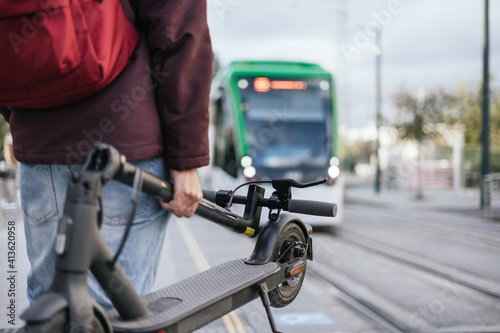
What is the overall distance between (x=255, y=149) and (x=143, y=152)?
26.7ft

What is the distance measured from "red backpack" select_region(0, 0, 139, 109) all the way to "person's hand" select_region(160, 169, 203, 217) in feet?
1.06

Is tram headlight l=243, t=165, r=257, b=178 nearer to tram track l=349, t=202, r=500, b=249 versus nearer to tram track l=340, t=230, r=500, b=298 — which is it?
tram track l=340, t=230, r=500, b=298

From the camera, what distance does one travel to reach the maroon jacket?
153 centimetres

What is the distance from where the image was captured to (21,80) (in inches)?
55.1

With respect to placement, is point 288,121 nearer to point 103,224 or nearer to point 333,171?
point 333,171

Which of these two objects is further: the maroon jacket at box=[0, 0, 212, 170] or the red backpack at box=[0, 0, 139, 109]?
the maroon jacket at box=[0, 0, 212, 170]

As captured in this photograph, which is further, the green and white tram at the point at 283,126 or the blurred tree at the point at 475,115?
the blurred tree at the point at 475,115

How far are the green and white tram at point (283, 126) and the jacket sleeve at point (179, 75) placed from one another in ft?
26.2

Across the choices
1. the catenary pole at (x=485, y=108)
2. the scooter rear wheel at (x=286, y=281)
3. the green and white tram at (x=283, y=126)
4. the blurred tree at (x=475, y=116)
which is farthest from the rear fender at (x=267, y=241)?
the blurred tree at (x=475, y=116)

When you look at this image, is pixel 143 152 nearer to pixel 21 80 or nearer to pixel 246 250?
pixel 21 80

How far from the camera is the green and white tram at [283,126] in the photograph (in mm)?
9688

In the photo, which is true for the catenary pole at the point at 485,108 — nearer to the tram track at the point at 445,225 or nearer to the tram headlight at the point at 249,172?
the tram track at the point at 445,225

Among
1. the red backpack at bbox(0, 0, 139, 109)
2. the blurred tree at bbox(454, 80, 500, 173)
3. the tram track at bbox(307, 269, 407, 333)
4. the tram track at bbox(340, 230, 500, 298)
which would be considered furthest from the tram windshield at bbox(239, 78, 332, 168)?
the blurred tree at bbox(454, 80, 500, 173)

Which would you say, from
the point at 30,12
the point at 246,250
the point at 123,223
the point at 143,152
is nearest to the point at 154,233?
the point at 123,223
